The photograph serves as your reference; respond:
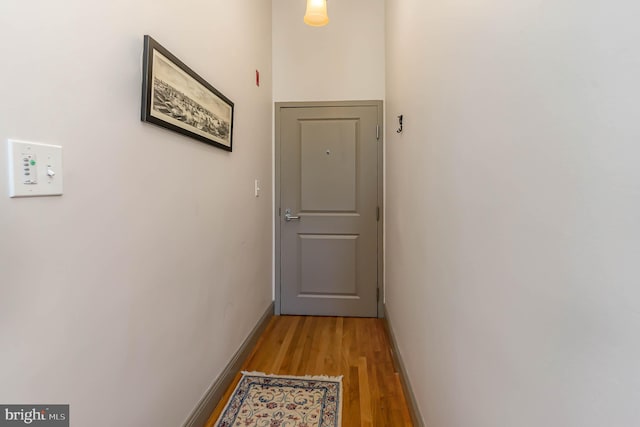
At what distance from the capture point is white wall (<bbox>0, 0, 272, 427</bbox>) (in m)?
0.74

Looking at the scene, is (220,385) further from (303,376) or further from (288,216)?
(288,216)

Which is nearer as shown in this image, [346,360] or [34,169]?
[34,169]

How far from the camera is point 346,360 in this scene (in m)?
2.22

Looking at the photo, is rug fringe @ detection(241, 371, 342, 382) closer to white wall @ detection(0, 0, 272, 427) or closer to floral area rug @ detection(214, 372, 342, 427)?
floral area rug @ detection(214, 372, 342, 427)

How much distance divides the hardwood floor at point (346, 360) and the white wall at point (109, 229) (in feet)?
1.76

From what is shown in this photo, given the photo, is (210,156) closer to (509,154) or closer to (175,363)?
(175,363)

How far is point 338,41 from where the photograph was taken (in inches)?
116

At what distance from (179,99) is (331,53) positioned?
6.71ft

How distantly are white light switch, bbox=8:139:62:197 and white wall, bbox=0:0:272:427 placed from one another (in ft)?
0.07

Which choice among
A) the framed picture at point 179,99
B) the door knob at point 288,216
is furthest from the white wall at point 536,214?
the door knob at point 288,216

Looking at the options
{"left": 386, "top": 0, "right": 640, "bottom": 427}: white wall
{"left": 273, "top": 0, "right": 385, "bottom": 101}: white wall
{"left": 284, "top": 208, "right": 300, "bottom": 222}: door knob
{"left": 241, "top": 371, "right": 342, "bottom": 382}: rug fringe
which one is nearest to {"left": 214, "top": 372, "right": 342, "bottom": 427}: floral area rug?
{"left": 241, "top": 371, "right": 342, "bottom": 382}: rug fringe

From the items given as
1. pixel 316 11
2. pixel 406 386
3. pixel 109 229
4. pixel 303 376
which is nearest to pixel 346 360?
pixel 303 376

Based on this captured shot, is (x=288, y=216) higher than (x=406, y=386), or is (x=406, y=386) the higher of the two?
(x=288, y=216)

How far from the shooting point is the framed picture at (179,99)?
1.13 metres
